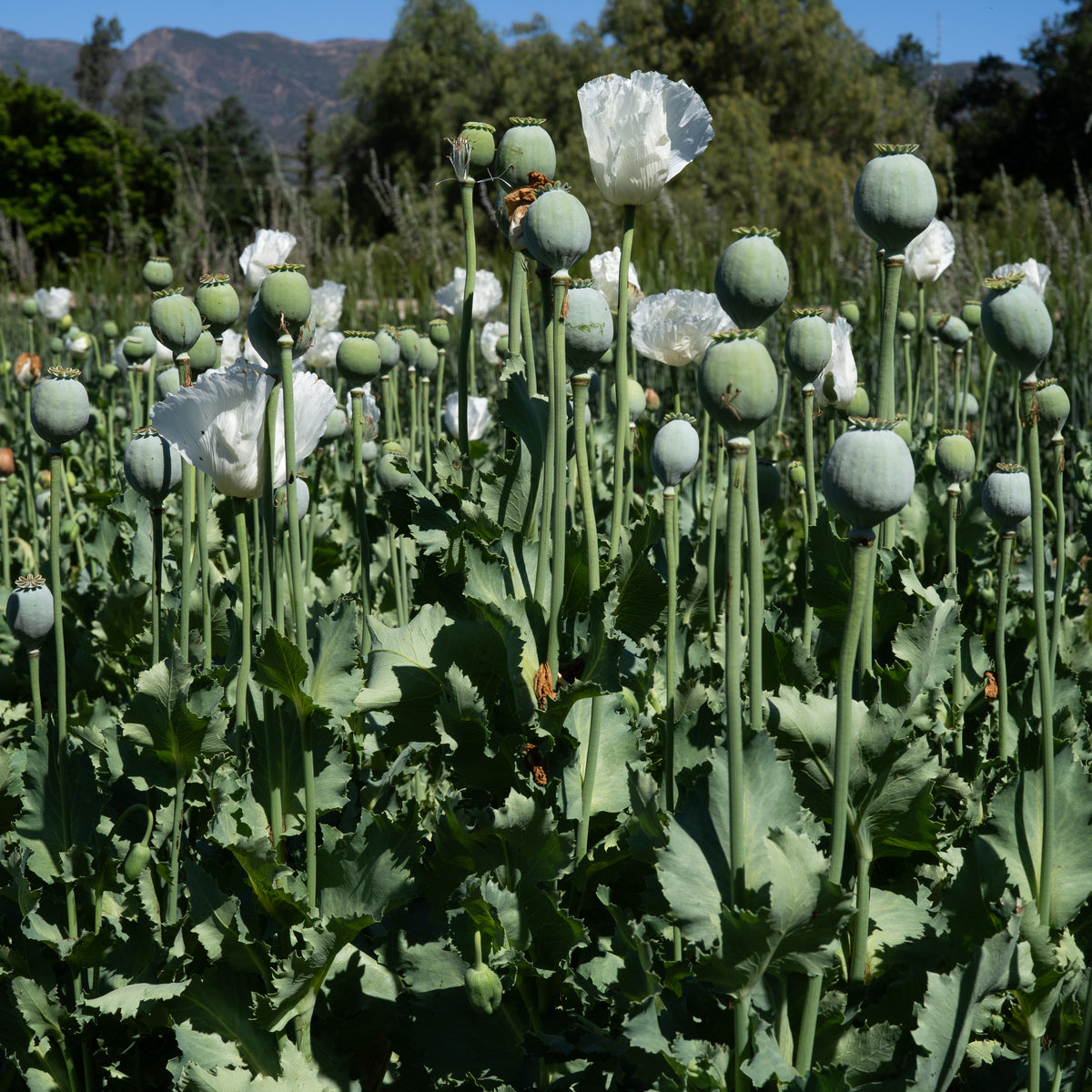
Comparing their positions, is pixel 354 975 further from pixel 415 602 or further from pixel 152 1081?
pixel 415 602

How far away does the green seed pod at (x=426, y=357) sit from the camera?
2375mm

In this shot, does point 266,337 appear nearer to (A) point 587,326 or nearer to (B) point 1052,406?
(A) point 587,326

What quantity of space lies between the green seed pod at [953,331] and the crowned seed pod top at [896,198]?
1521 mm

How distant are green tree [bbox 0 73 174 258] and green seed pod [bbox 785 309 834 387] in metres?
21.2

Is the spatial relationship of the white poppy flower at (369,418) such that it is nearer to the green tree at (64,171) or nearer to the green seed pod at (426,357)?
the green seed pod at (426,357)

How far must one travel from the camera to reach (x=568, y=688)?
Result: 1.08 metres

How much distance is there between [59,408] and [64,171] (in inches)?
935

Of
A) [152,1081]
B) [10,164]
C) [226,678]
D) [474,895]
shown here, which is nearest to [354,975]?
[474,895]

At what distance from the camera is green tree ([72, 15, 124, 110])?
5238 centimetres

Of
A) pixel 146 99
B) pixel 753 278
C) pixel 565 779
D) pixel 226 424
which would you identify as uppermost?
pixel 146 99

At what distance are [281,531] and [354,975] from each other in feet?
2.84

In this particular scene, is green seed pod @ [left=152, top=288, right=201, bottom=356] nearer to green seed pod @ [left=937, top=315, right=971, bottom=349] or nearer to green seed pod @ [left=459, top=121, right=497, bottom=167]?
green seed pod @ [left=459, top=121, right=497, bottom=167]

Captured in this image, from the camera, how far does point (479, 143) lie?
1.30m

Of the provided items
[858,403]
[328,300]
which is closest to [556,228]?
[858,403]
